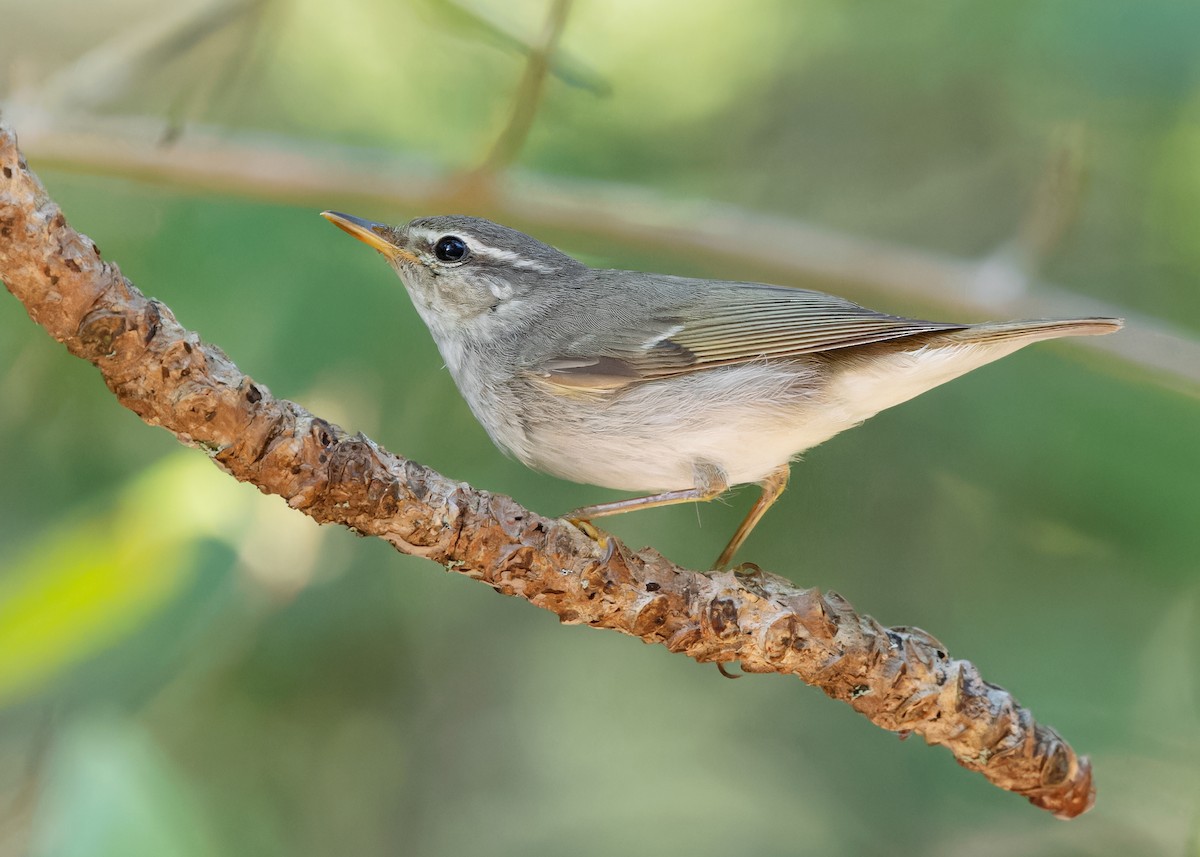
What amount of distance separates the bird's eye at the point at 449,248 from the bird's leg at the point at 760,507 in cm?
137

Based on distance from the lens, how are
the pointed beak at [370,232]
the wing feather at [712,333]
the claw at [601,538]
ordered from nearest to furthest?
the claw at [601,538] → the wing feather at [712,333] → the pointed beak at [370,232]

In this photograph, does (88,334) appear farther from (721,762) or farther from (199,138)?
(721,762)

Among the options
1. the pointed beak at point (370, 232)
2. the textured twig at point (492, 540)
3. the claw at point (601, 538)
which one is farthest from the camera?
the pointed beak at point (370, 232)

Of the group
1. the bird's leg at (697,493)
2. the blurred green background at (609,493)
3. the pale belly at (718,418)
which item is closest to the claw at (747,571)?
the bird's leg at (697,493)

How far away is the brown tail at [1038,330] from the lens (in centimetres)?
308

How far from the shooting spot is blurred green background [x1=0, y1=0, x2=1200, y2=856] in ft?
13.7

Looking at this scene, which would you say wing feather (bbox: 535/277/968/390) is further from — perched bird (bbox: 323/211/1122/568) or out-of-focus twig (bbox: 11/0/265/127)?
out-of-focus twig (bbox: 11/0/265/127)

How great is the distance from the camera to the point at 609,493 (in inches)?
189

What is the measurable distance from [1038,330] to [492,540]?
5.58 feet

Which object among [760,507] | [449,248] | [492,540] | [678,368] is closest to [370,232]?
[449,248]

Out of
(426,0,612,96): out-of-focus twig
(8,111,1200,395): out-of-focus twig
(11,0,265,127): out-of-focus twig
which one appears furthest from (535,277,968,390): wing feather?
(11,0,265,127): out-of-focus twig

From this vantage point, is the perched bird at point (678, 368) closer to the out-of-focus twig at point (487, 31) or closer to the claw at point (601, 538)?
the claw at point (601, 538)

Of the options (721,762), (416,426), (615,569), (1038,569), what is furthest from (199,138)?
(1038,569)

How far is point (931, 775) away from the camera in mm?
4551
